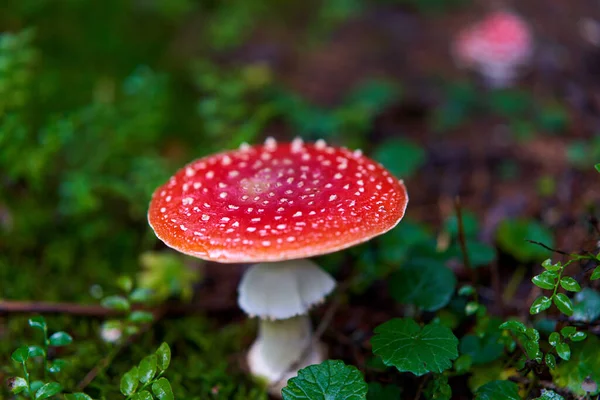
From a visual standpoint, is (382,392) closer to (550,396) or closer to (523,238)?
(550,396)

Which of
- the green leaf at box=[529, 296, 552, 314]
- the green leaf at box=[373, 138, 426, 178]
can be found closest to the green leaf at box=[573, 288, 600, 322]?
the green leaf at box=[529, 296, 552, 314]

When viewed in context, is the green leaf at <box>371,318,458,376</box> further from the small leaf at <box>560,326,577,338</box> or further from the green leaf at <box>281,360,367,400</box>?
the small leaf at <box>560,326,577,338</box>

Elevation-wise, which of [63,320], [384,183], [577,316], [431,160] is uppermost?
[384,183]

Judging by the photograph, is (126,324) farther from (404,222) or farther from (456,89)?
(456,89)

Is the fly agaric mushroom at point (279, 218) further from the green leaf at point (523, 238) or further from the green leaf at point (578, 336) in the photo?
the green leaf at point (523, 238)

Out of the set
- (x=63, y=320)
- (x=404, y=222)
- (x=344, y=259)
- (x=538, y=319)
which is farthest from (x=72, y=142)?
(x=538, y=319)

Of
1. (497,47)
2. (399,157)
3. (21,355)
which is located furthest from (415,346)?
(497,47)

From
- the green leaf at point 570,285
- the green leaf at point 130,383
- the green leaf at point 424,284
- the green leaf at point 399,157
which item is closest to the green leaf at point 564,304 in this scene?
Answer: the green leaf at point 570,285
